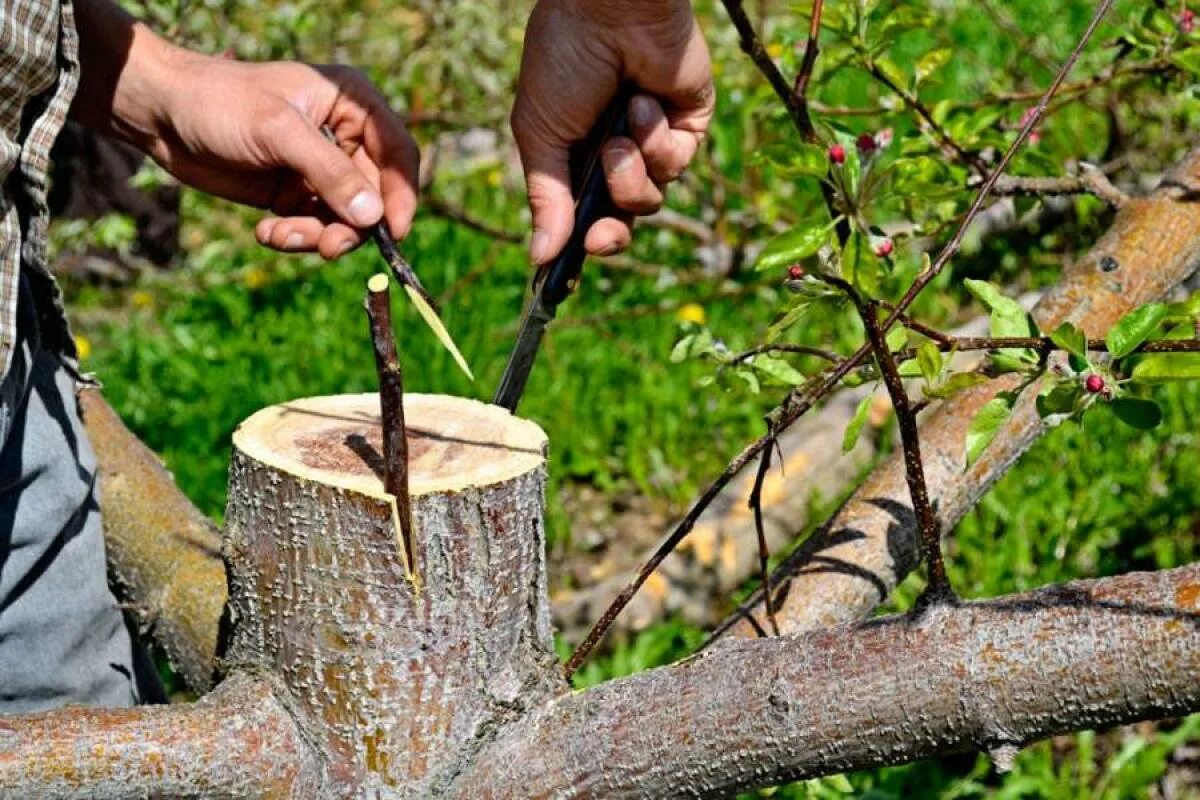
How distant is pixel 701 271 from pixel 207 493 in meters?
1.75

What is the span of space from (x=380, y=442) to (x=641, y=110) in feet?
2.15

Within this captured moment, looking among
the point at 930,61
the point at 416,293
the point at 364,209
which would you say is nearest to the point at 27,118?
the point at 364,209

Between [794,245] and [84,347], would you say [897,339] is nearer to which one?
[794,245]

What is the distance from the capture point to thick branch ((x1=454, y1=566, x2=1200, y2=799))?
53.1 inches

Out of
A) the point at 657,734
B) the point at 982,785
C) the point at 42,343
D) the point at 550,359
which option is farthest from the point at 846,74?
the point at 657,734

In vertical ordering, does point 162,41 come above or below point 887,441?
above

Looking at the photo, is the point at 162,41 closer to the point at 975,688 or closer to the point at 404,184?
the point at 404,184

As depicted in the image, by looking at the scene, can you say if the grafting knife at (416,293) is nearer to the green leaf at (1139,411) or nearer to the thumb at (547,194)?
the thumb at (547,194)

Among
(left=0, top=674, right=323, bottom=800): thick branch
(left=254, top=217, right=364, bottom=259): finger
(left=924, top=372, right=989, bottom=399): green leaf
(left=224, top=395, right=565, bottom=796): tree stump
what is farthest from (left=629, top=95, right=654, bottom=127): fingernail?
(left=0, top=674, right=323, bottom=800): thick branch

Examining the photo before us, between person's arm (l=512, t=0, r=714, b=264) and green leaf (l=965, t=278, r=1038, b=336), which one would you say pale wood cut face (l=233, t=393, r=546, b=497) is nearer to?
person's arm (l=512, t=0, r=714, b=264)

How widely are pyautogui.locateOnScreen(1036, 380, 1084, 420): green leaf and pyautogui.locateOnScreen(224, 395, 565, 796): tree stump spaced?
1.88ft

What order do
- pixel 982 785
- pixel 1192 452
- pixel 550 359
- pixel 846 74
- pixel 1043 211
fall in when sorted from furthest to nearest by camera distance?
pixel 846 74
pixel 1043 211
pixel 550 359
pixel 1192 452
pixel 982 785

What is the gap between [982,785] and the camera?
111 inches

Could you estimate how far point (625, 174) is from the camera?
2.07 meters
